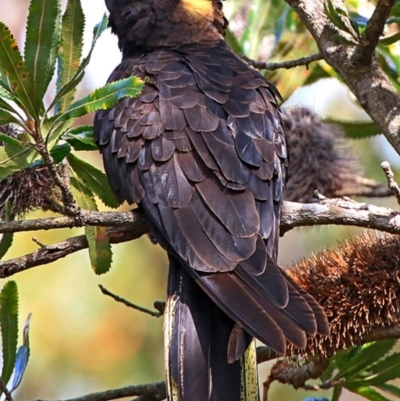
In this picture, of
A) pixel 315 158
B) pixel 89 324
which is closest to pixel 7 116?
pixel 315 158

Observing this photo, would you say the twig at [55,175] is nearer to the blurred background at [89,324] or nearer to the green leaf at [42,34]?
the green leaf at [42,34]

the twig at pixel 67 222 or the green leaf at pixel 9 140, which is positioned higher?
the green leaf at pixel 9 140

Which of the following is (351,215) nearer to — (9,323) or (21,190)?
(21,190)

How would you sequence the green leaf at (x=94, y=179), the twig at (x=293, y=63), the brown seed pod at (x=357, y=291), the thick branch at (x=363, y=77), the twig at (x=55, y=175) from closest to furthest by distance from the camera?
the twig at (x=55, y=175) → the brown seed pod at (x=357, y=291) → the thick branch at (x=363, y=77) → the green leaf at (x=94, y=179) → the twig at (x=293, y=63)

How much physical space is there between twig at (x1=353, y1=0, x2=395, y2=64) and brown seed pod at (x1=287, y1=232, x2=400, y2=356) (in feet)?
2.18

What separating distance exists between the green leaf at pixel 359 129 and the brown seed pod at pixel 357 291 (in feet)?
4.50

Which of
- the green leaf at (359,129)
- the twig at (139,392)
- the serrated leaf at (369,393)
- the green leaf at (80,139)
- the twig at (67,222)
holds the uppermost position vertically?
the green leaf at (359,129)

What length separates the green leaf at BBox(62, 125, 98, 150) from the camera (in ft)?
9.50

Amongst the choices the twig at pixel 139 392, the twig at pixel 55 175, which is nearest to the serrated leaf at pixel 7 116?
the twig at pixel 55 175

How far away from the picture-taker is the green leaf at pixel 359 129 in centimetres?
398

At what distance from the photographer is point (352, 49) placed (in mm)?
2855

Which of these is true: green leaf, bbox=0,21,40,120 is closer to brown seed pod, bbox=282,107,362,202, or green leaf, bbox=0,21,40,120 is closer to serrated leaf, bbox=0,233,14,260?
serrated leaf, bbox=0,233,14,260

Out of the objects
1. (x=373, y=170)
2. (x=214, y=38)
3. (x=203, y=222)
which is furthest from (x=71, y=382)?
(x=203, y=222)

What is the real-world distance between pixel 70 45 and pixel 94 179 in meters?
0.70
